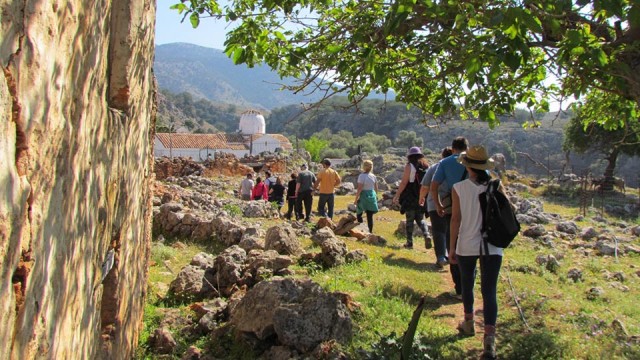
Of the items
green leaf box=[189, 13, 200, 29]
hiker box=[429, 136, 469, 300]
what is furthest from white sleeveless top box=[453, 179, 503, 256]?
green leaf box=[189, 13, 200, 29]

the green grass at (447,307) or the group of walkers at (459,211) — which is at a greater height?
the group of walkers at (459,211)

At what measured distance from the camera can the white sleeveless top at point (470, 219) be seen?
14.8 feet

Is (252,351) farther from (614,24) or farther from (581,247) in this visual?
(581,247)

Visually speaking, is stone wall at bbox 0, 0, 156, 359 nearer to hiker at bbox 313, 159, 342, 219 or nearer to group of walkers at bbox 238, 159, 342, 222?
hiker at bbox 313, 159, 342, 219

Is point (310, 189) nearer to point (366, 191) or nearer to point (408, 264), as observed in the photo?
point (366, 191)

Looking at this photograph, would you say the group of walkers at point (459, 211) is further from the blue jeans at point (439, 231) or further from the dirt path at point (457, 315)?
the dirt path at point (457, 315)

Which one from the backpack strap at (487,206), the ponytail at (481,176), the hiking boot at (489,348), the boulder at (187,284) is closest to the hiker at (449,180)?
the ponytail at (481,176)

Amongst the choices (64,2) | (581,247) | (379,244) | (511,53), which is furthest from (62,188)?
(581,247)

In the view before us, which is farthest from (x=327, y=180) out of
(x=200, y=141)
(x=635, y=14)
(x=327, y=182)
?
(x=200, y=141)

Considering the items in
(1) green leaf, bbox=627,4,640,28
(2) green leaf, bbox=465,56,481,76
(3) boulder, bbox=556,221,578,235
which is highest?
(1) green leaf, bbox=627,4,640,28

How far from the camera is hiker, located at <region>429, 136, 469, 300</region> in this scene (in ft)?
19.8

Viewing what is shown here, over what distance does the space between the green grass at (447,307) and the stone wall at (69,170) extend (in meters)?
1.54

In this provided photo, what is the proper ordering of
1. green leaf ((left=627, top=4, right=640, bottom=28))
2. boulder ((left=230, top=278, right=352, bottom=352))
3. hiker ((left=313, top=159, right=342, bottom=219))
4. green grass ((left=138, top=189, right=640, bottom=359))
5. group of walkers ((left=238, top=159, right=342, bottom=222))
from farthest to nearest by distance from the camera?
group of walkers ((left=238, top=159, right=342, bottom=222))
hiker ((left=313, top=159, right=342, bottom=219))
green grass ((left=138, top=189, right=640, bottom=359))
boulder ((left=230, top=278, right=352, bottom=352))
green leaf ((left=627, top=4, right=640, bottom=28))

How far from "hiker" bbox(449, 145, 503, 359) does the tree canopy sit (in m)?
0.77
